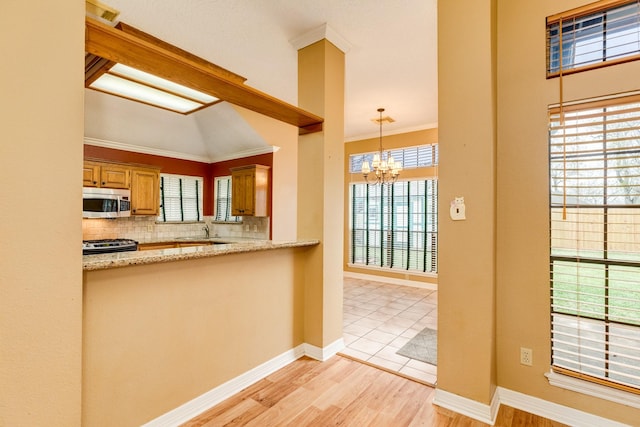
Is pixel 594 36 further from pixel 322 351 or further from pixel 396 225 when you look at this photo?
pixel 396 225

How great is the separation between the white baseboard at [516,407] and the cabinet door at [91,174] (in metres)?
5.60

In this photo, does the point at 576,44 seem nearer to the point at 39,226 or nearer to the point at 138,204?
the point at 39,226

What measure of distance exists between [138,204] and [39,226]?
468cm

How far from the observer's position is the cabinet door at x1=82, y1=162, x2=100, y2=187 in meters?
4.79

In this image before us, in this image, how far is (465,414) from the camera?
202cm

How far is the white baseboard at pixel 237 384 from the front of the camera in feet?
6.23

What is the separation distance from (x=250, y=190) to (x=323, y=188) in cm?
292

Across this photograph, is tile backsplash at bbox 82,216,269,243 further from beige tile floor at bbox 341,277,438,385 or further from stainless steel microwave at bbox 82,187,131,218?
beige tile floor at bbox 341,277,438,385

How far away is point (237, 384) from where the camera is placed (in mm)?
2281

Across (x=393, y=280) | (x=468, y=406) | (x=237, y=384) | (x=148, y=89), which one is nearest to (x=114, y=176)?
(x=148, y=89)

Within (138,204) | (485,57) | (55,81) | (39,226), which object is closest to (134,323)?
(39,226)

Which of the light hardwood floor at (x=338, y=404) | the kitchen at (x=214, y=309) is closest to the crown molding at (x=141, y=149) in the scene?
the kitchen at (x=214, y=309)

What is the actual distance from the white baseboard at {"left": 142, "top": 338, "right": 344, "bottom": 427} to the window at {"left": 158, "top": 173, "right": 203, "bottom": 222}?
14.9ft

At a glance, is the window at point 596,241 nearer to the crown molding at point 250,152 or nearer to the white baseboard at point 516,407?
the white baseboard at point 516,407
